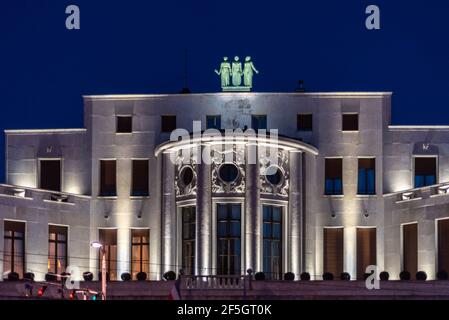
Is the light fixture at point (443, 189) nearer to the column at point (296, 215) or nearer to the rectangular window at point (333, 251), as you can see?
the rectangular window at point (333, 251)

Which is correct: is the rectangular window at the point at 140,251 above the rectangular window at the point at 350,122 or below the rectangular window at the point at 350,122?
below

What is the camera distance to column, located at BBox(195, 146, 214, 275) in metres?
62.7

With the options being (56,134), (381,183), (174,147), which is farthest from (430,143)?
(56,134)

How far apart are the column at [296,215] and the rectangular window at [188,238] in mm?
4587

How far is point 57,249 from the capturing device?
66750 millimetres

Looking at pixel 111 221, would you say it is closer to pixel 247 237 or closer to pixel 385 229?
pixel 247 237

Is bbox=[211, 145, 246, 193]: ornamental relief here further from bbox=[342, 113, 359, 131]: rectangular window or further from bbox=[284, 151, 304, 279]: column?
bbox=[342, 113, 359, 131]: rectangular window

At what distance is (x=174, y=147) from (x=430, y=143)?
13233mm

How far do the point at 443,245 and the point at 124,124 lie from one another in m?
17.7

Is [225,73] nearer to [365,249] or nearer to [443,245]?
[365,249]

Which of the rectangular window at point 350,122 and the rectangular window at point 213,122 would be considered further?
the rectangular window at point 350,122

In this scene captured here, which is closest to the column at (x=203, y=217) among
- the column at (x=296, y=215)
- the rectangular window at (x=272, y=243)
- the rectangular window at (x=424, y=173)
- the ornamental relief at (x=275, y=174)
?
the ornamental relief at (x=275, y=174)

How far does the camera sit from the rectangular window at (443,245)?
62969 millimetres

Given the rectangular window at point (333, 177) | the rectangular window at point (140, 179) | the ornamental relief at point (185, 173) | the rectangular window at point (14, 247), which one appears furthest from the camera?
the rectangular window at point (140, 179)
